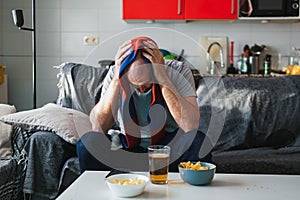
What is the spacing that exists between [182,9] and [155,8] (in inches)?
9.1

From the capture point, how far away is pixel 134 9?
3.87 metres

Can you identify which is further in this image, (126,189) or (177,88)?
(177,88)

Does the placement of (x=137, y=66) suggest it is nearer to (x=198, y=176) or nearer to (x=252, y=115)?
(x=198, y=176)

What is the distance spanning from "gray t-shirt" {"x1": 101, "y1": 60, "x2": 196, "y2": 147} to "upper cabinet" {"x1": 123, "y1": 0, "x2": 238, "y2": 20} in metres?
1.72

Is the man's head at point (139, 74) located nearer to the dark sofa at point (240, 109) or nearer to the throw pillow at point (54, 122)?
the throw pillow at point (54, 122)

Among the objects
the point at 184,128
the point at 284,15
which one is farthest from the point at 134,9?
the point at 184,128

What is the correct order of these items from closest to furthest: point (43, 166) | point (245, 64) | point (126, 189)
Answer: point (126, 189) → point (43, 166) → point (245, 64)

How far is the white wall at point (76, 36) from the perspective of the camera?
4.15 metres

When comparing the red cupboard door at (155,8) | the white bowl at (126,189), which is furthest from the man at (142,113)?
the red cupboard door at (155,8)

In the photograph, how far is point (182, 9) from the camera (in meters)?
3.86

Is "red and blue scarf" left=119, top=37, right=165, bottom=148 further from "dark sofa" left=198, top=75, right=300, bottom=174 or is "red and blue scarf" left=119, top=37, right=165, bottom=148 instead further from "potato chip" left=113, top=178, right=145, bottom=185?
"potato chip" left=113, top=178, right=145, bottom=185

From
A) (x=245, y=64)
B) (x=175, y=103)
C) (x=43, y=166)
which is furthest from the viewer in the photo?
(x=245, y=64)

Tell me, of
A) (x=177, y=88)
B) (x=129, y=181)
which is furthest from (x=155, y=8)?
(x=129, y=181)

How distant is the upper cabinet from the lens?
3850mm
